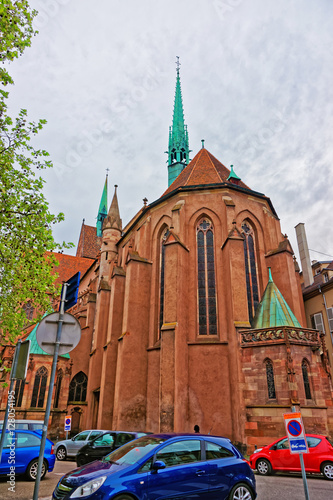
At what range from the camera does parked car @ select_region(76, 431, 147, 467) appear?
35.2 ft

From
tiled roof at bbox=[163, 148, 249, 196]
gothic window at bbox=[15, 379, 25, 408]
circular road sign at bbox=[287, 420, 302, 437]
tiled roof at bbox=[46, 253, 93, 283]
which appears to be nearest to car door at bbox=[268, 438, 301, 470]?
circular road sign at bbox=[287, 420, 302, 437]

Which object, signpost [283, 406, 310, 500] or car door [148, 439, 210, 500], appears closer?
car door [148, 439, 210, 500]

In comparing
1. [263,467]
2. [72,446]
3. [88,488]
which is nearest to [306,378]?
[263,467]

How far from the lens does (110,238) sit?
32.2m

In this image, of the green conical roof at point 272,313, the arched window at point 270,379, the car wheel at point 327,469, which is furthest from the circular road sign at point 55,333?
the green conical roof at point 272,313

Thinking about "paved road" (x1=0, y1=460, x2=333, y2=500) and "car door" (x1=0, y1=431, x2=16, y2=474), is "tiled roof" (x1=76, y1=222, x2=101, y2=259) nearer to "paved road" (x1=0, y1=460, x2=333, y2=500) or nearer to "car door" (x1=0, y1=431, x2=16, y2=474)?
"paved road" (x1=0, y1=460, x2=333, y2=500)

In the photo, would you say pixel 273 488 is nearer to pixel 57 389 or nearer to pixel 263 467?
pixel 263 467

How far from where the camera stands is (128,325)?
21359 millimetres

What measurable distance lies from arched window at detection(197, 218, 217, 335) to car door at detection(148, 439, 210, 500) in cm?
1342

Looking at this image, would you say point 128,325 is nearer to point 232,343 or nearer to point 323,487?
point 232,343

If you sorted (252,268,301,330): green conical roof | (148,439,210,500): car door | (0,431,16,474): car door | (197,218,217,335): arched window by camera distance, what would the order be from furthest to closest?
(197,218,217,335): arched window < (252,268,301,330): green conical roof < (0,431,16,474): car door < (148,439,210,500): car door

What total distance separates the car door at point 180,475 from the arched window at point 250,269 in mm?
14551

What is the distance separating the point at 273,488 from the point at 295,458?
2043 mm

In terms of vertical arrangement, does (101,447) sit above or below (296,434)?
below
